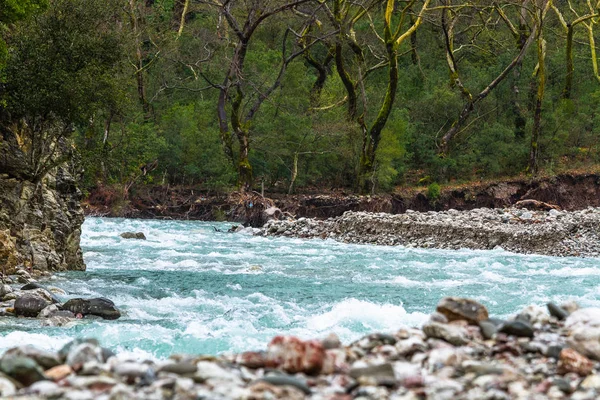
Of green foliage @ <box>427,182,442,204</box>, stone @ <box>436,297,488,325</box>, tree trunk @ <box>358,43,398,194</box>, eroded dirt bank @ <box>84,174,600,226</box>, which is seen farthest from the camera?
green foliage @ <box>427,182,442,204</box>

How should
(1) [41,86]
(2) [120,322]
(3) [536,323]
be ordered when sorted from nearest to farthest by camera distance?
(3) [536,323] → (2) [120,322] → (1) [41,86]

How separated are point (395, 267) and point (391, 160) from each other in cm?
1748

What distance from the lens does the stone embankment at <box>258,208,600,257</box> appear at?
20.6 m

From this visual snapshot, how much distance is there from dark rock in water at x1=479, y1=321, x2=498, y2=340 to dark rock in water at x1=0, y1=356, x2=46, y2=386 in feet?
10.1

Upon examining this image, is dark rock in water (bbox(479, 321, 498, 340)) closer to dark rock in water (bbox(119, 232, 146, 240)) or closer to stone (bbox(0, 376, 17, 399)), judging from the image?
stone (bbox(0, 376, 17, 399))

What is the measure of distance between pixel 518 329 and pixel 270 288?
328 inches

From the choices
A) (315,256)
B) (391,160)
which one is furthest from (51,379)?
(391,160)

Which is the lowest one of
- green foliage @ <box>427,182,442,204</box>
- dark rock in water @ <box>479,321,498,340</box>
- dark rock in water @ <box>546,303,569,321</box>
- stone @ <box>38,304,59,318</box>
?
green foliage @ <box>427,182,442,204</box>

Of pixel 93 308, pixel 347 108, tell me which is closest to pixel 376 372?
pixel 93 308

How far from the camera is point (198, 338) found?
338 inches

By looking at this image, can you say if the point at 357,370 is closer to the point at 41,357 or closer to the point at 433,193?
the point at 41,357

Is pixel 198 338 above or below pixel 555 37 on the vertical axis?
below

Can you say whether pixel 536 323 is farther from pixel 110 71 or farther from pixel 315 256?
pixel 315 256

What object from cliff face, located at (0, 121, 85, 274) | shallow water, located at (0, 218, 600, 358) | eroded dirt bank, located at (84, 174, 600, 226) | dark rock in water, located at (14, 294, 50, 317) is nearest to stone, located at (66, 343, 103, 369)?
shallow water, located at (0, 218, 600, 358)
